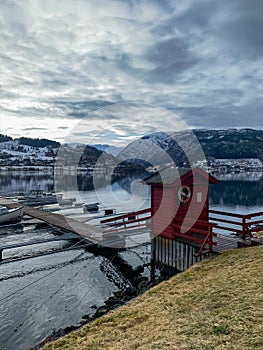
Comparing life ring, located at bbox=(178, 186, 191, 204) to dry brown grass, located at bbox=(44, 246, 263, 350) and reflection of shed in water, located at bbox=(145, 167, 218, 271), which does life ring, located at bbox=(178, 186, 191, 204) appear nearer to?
reflection of shed in water, located at bbox=(145, 167, 218, 271)

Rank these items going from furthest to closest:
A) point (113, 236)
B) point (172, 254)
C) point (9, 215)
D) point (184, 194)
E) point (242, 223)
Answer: point (9, 215) → point (113, 236) → point (172, 254) → point (184, 194) → point (242, 223)

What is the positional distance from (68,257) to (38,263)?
2142 mm

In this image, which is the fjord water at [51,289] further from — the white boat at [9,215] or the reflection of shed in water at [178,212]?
the white boat at [9,215]

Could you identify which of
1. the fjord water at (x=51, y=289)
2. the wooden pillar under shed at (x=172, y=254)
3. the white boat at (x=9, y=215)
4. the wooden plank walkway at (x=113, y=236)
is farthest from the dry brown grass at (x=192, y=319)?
the white boat at (x=9, y=215)

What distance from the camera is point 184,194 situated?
50.1 feet

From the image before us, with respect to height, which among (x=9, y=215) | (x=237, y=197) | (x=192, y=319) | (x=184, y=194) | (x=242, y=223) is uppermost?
(x=184, y=194)

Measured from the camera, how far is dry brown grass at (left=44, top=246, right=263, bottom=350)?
581 centimetres

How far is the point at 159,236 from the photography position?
53.5 feet

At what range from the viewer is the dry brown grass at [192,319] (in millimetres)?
5809

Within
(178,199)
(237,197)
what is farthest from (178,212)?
(237,197)

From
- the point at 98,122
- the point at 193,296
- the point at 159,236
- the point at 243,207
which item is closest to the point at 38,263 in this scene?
the point at 159,236

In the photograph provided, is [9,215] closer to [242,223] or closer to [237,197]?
[242,223]

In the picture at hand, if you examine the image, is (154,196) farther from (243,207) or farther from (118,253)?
(243,207)

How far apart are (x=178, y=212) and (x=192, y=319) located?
8.47 metres
